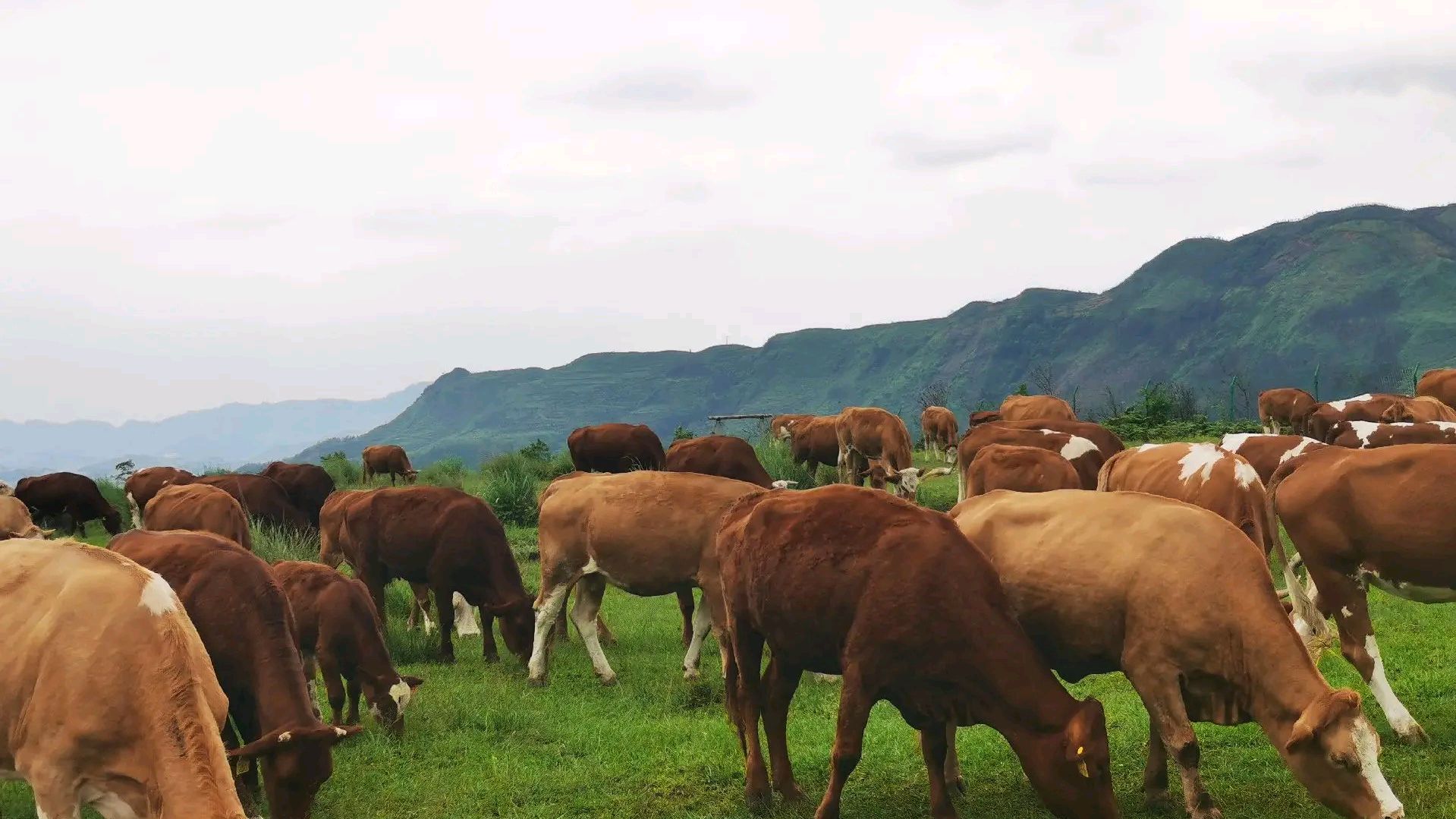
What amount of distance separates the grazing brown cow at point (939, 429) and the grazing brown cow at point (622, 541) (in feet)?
72.5

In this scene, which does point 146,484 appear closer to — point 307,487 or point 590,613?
point 307,487

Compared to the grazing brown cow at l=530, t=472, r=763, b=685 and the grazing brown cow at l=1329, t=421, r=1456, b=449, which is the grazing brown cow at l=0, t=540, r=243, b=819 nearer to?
the grazing brown cow at l=530, t=472, r=763, b=685

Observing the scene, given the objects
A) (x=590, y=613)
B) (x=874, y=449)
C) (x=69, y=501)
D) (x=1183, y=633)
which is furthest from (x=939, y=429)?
(x=1183, y=633)

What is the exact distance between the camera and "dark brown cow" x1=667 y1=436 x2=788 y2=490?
68.6 ft

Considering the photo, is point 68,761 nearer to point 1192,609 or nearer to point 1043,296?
point 1192,609

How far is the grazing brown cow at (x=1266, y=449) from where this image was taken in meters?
15.3

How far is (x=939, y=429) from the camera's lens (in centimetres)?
3469

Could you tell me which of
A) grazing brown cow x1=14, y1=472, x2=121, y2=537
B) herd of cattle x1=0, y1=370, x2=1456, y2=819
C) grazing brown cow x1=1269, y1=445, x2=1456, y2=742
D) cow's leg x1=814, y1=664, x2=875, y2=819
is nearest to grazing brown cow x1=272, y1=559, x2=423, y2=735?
herd of cattle x1=0, y1=370, x2=1456, y2=819

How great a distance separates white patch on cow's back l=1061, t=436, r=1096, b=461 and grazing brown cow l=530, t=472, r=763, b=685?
27.2 ft

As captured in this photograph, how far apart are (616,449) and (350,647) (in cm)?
1727

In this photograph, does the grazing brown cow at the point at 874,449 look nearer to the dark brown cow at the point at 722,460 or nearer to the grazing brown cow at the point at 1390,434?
the dark brown cow at the point at 722,460

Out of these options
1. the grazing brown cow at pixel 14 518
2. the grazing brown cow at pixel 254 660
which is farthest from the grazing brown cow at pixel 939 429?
the grazing brown cow at pixel 254 660

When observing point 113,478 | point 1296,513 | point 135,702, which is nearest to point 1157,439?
point 1296,513

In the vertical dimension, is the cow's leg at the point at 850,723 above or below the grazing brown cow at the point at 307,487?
below
